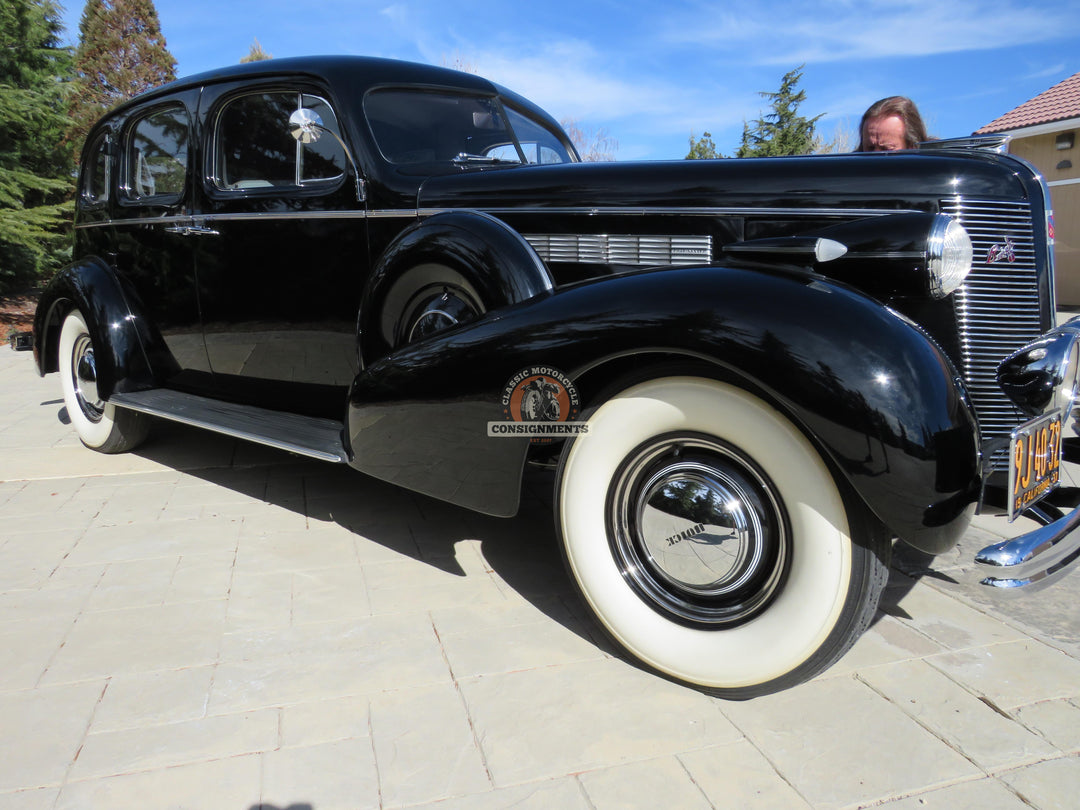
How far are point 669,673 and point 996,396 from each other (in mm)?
1238

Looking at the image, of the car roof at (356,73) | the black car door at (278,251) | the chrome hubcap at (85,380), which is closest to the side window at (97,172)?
the chrome hubcap at (85,380)

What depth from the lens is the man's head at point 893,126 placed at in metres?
3.08

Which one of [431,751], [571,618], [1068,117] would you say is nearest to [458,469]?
[571,618]

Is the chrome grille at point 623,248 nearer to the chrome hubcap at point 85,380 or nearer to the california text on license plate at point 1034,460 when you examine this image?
the california text on license plate at point 1034,460

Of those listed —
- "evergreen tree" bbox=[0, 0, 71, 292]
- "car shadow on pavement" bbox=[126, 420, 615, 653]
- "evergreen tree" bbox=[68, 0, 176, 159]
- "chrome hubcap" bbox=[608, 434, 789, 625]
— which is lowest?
"car shadow on pavement" bbox=[126, 420, 615, 653]

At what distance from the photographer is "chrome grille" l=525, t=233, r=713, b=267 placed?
96.7 inches

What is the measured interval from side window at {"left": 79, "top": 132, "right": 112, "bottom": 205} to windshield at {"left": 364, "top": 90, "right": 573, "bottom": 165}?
2073mm

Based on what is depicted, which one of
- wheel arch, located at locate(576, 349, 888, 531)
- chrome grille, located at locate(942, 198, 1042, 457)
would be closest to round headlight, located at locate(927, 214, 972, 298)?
chrome grille, located at locate(942, 198, 1042, 457)

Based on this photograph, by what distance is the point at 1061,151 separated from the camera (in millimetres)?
13500

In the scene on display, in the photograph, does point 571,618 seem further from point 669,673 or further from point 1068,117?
point 1068,117

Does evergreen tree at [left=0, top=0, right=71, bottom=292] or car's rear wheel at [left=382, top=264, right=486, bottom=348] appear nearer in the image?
car's rear wheel at [left=382, top=264, right=486, bottom=348]

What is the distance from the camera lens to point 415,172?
312cm

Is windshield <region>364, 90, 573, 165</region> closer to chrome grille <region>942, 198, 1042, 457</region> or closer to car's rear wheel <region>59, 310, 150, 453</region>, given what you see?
chrome grille <region>942, 198, 1042, 457</region>

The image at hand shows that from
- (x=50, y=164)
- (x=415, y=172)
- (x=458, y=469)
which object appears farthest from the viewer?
(x=50, y=164)
